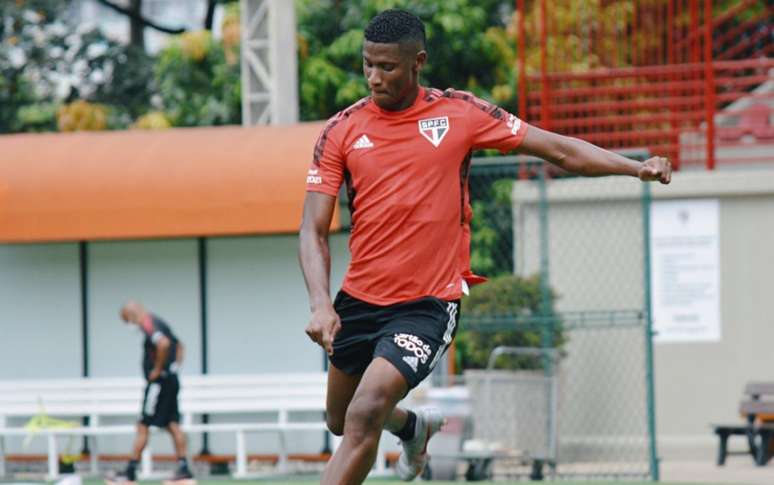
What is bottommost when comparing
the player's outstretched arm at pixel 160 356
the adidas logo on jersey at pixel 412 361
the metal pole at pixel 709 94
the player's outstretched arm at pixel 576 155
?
the player's outstretched arm at pixel 160 356

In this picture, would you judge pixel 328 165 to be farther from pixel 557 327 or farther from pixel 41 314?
pixel 41 314

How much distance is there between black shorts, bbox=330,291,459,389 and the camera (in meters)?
7.00

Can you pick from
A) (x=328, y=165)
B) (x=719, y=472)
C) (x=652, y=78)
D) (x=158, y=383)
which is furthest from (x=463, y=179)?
(x=652, y=78)

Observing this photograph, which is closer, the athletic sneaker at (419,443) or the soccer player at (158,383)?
the athletic sneaker at (419,443)

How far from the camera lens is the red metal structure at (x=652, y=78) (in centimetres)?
1864

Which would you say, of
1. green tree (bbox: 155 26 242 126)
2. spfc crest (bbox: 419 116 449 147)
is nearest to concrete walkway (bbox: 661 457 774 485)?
spfc crest (bbox: 419 116 449 147)

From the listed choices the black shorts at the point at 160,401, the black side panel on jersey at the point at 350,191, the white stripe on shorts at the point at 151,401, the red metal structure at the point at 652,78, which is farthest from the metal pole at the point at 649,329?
the black side panel on jersey at the point at 350,191

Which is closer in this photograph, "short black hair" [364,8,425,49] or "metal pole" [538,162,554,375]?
"short black hair" [364,8,425,49]

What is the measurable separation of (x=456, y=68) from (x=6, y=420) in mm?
8466

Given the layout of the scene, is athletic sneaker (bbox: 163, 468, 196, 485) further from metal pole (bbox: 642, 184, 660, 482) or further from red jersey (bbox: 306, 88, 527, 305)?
red jersey (bbox: 306, 88, 527, 305)

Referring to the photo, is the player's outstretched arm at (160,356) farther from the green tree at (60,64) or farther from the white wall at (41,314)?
the green tree at (60,64)

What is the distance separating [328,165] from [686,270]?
11067 millimetres

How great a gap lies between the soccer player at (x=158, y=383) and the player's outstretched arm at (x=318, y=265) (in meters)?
8.34

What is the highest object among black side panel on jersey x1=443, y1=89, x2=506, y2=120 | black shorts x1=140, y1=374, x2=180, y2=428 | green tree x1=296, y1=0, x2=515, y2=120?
green tree x1=296, y1=0, x2=515, y2=120
